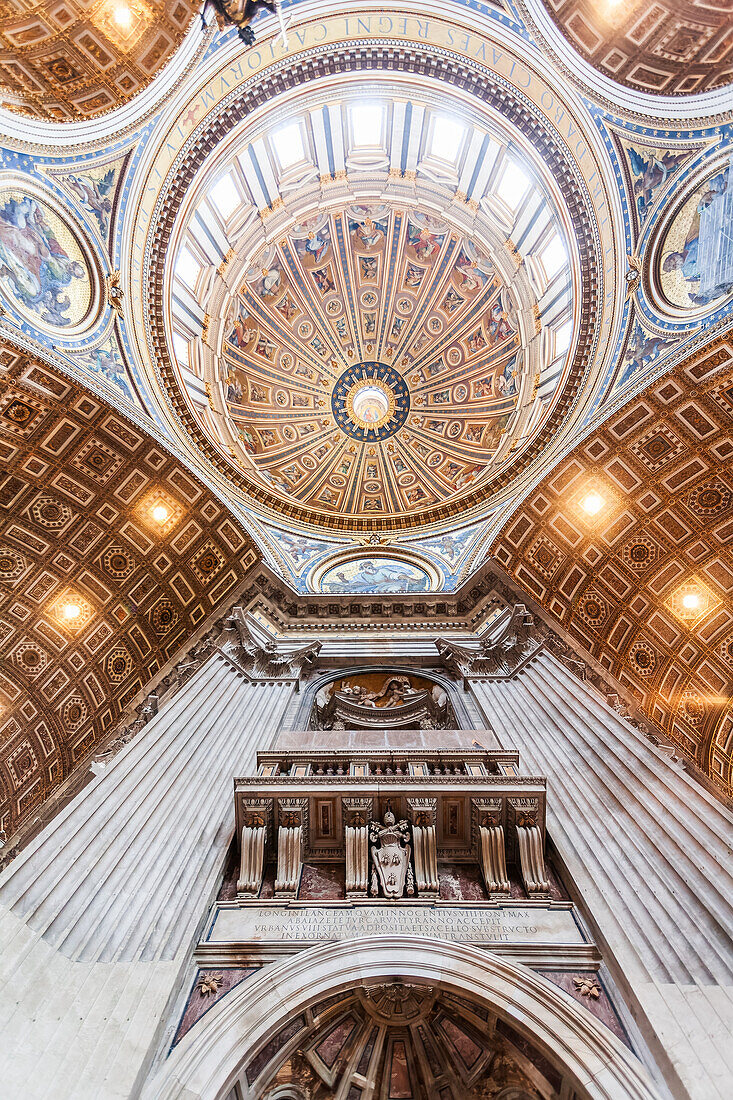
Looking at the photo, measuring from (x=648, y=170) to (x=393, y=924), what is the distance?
15.7m

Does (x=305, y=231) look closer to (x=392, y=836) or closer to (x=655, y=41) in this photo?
(x=655, y=41)

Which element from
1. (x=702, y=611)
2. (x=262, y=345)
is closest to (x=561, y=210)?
(x=702, y=611)

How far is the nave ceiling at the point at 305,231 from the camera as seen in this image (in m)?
13.2

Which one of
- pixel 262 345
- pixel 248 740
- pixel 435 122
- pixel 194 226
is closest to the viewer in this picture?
pixel 248 740

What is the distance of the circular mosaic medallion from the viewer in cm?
2738

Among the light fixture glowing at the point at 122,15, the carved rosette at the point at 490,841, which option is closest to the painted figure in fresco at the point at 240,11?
the light fixture glowing at the point at 122,15

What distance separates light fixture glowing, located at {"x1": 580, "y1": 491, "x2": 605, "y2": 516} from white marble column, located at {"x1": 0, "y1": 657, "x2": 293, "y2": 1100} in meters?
10.4

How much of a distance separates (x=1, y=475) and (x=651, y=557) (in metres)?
15.7

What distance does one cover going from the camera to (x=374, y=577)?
21031mm

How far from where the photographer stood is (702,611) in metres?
15.2

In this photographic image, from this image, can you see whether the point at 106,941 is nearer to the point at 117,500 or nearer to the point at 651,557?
the point at 117,500

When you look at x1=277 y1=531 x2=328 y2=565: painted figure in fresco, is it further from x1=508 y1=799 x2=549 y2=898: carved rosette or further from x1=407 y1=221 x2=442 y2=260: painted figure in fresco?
x1=508 y1=799 x2=549 y2=898: carved rosette

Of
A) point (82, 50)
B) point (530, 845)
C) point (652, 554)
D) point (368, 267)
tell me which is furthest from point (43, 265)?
point (652, 554)

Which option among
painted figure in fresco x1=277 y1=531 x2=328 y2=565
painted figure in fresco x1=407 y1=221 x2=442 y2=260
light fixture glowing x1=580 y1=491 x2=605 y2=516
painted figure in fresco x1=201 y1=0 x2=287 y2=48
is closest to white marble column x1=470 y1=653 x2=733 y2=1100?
light fixture glowing x1=580 y1=491 x2=605 y2=516
